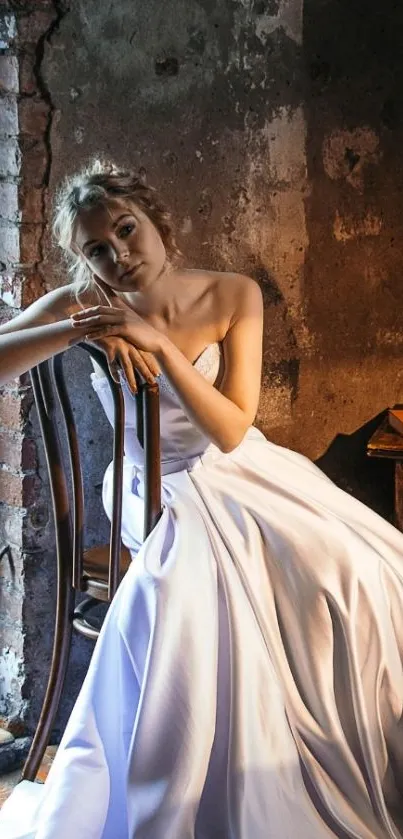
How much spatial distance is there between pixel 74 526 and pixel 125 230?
27.8 inches

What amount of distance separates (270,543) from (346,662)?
30 cm

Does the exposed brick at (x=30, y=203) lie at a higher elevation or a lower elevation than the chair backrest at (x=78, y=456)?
higher

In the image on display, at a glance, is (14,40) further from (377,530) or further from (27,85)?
(377,530)

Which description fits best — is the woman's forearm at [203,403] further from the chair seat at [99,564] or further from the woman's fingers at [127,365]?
the chair seat at [99,564]

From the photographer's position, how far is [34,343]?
7.14ft

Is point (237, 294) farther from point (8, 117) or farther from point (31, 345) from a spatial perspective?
point (8, 117)

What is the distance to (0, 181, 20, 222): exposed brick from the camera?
260 centimetres

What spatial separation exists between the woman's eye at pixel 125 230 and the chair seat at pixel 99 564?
0.77 meters

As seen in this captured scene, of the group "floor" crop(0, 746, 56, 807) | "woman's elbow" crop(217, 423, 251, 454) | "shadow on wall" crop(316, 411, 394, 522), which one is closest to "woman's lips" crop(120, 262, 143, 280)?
"woman's elbow" crop(217, 423, 251, 454)

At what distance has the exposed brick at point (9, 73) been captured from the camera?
2.54 metres

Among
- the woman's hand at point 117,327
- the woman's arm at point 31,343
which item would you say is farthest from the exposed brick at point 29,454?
the woman's hand at point 117,327

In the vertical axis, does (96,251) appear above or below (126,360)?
above

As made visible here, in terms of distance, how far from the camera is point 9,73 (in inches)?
101

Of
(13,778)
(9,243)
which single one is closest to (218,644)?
(13,778)
